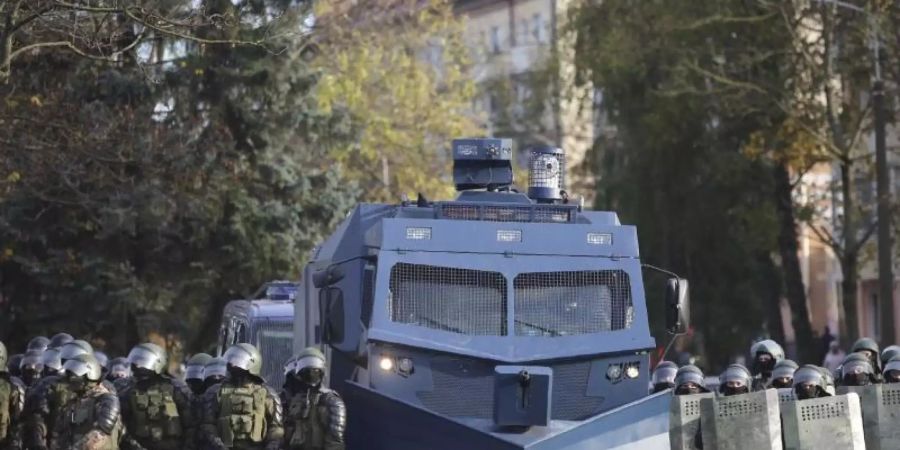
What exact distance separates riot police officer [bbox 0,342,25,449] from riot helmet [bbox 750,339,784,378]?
25.5ft

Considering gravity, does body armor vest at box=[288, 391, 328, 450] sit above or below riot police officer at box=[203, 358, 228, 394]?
below

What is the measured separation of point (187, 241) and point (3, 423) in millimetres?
15064

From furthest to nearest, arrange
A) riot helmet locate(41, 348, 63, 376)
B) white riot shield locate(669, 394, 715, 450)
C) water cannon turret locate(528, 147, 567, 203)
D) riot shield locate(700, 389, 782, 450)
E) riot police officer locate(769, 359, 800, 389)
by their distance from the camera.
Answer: riot police officer locate(769, 359, 800, 389) → water cannon turret locate(528, 147, 567, 203) → riot helmet locate(41, 348, 63, 376) → white riot shield locate(669, 394, 715, 450) → riot shield locate(700, 389, 782, 450)

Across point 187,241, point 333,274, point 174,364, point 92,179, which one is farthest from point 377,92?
point 333,274

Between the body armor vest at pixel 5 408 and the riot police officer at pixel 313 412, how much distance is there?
2775mm

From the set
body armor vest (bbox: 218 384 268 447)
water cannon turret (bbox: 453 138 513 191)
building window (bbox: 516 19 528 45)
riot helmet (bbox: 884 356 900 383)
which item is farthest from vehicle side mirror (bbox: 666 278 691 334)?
building window (bbox: 516 19 528 45)

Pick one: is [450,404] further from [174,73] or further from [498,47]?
[498,47]

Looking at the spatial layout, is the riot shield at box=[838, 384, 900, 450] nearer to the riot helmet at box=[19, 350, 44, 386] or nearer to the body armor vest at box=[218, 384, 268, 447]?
the body armor vest at box=[218, 384, 268, 447]

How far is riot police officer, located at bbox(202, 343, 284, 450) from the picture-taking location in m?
15.4

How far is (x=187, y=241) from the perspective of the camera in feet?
104

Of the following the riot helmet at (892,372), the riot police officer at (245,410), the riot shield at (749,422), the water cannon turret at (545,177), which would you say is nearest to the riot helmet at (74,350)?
the riot police officer at (245,410)

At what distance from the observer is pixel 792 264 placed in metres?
37.8

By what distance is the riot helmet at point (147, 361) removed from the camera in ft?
53.4

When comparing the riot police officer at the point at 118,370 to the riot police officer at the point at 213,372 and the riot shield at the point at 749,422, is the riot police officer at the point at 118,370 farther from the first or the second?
the riot shield at the point at 749,422
